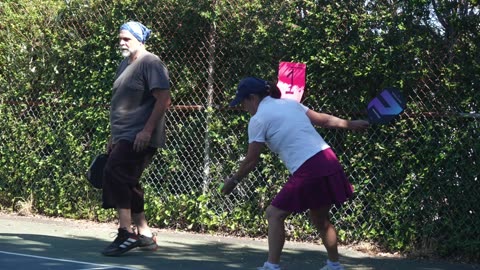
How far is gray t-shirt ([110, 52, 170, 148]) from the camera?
768 centimetres

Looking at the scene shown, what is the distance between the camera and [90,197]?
33.3 feet

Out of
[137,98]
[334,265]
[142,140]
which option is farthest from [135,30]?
[334,265]

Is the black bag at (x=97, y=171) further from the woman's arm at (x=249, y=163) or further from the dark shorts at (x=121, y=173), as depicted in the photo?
the woman's arm at (x=249, y=163)

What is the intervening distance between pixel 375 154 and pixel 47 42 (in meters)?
4.31

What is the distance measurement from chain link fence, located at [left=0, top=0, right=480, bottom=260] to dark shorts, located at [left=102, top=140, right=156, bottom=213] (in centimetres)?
155

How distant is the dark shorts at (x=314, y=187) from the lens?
6410 mm

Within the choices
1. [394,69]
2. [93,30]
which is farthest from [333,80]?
[93,30]

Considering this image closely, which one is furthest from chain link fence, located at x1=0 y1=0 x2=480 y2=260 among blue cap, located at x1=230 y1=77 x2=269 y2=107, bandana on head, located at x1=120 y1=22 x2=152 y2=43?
blue cap, located at x1=230 y1=77 x2=269 y2=107

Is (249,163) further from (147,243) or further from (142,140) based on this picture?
(147,243)

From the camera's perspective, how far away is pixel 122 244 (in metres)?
7.61

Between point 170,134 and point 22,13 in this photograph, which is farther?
point 22,13

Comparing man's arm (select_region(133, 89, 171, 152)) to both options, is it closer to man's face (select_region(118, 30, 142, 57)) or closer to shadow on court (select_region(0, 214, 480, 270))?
man's face (select_region(118, 30, 142, 57))

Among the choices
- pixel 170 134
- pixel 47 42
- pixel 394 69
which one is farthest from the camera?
pixel 47 42

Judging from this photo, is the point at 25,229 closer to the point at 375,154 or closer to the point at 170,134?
the point at 170,134
